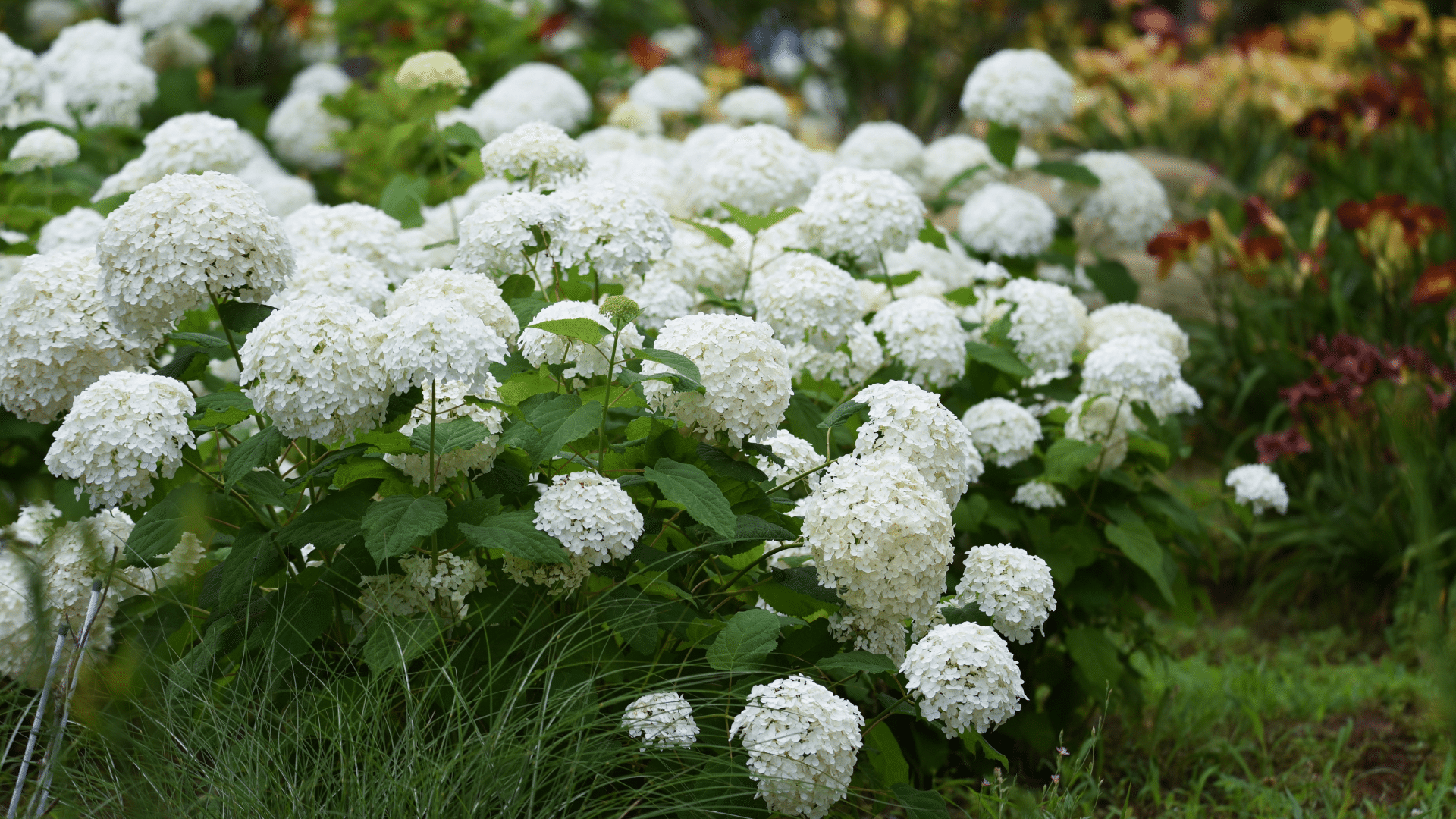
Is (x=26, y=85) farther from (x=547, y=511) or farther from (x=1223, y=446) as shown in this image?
(x=1223, y=446)

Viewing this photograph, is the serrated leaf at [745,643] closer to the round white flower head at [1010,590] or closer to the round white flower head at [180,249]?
the round white flower head at [1010,590]

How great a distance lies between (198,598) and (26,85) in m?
2.47

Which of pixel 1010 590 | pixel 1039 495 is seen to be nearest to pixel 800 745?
pixel 1010 590

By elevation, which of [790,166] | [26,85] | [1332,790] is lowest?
[1332,790]

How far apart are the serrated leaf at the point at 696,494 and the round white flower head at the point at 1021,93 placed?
2.46 metres

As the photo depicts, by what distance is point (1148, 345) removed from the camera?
2.59 metres

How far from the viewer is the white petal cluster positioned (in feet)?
9.96

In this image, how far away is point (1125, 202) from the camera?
13.2ft

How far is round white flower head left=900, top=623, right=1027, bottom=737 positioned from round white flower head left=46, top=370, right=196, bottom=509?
1.16 meters

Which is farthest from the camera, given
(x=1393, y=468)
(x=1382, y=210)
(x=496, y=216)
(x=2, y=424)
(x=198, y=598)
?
(x=1382, y=210)

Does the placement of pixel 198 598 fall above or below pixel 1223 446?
above

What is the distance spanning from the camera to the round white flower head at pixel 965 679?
71.2 inches

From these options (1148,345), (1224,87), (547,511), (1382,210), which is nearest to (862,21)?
(1224,87)

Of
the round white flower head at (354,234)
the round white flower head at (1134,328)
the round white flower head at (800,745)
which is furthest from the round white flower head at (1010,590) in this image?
the round white flower head at (354,234)
